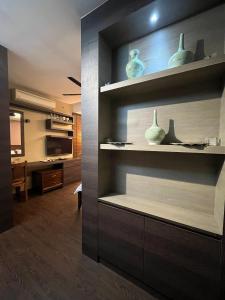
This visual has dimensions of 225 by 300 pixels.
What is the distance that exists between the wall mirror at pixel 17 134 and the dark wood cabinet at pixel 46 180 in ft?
2.24

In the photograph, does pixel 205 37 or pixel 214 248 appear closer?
pixel 214 248

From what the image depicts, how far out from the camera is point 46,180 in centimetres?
377

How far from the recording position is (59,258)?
5.42ft

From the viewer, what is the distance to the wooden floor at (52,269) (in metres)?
1.27

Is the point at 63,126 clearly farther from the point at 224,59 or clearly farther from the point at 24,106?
the point at 224,59

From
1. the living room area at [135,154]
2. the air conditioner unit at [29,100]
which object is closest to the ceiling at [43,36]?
the living room area at [135,154]

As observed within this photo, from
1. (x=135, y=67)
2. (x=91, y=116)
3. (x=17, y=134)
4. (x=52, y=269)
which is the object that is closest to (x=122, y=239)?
(x=52, y=269)

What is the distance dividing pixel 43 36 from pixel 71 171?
11.4 feet

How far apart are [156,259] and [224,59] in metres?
1.53

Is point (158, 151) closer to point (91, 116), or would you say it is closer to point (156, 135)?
point (156, 135)

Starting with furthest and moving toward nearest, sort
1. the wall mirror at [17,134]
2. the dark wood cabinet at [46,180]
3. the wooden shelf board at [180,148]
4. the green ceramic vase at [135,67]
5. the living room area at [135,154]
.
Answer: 1. the dark wood cabinet at [46,180]
2. the wall mirror at [17,134]
3. the green ceramic vase at [135,67]
4. the living room area at [135,154]
5. the wooden shelf board at [180,148]

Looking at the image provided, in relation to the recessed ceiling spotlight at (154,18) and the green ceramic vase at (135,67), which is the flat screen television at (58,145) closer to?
the green ceramic vase at (135,67)

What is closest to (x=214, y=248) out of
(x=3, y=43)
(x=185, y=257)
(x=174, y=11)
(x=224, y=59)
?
(x=185, y=257)

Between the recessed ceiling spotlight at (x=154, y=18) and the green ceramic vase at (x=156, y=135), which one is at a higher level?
the recessed ceiling spotlight at (x=154, y=18)
